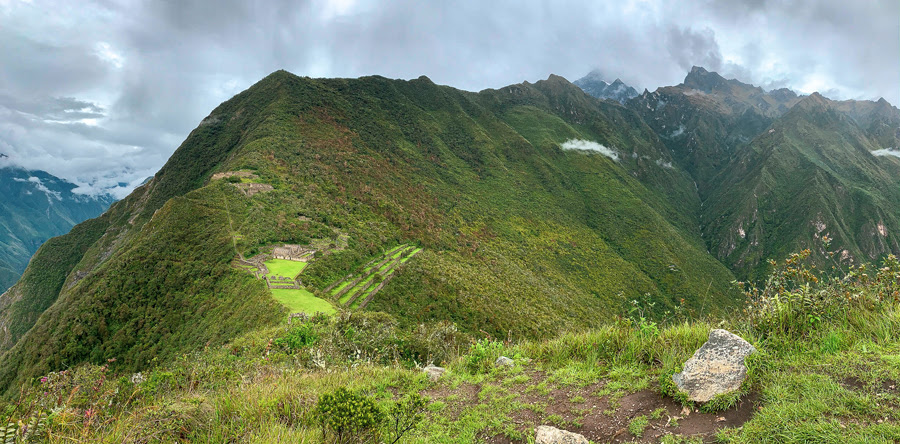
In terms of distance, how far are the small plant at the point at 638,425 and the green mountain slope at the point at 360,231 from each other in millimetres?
1729

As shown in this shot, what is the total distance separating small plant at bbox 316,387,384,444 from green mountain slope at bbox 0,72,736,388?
3927mm

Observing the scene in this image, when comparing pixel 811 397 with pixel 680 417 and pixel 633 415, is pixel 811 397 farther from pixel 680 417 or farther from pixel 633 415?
pixel 633 415

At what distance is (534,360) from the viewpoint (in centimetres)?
647

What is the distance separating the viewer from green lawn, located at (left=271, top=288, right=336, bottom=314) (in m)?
22.8

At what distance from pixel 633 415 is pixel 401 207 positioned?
69.2m

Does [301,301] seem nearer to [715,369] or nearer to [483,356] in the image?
[483,356]

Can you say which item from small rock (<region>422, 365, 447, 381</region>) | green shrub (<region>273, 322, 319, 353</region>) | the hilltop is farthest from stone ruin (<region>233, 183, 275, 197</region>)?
small rock (<region>422, 365, 447, 381</region>)

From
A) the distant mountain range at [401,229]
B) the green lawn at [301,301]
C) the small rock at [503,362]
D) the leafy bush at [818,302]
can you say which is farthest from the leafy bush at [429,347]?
the green lawn at [301,301]

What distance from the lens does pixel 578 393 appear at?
16.0 ft

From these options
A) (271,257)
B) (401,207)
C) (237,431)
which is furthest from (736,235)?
(237,431)

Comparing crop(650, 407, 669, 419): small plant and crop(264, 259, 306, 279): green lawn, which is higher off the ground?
crop(264, 259, 306, 279): green lawn

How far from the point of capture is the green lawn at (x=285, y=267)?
3036 centimetres

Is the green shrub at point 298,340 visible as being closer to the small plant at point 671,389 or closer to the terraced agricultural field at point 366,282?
the small plant at point 671,389

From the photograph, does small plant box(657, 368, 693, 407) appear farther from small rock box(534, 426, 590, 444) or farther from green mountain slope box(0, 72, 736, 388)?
small rock box(534, 426, 590, 444)
